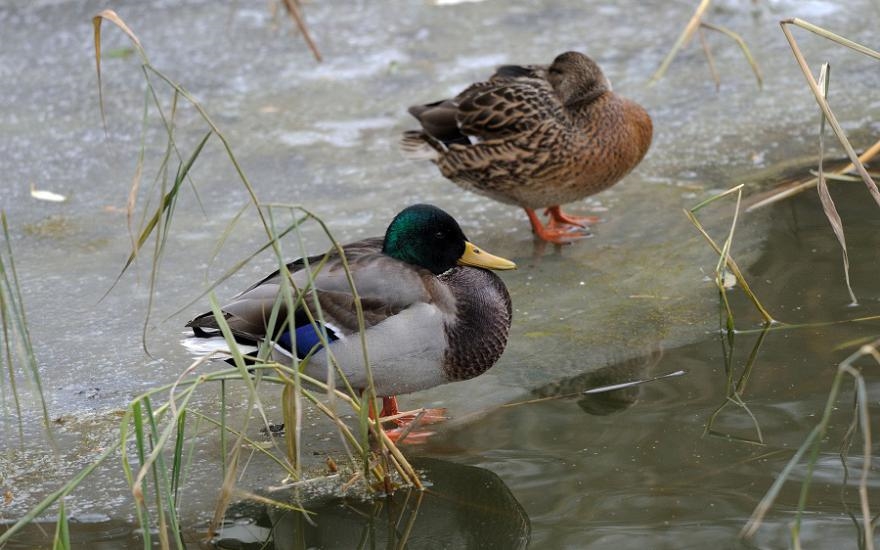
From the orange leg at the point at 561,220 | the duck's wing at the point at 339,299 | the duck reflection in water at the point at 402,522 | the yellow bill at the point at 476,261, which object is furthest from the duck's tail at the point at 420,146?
the duck reflection in water at the point at 402,522

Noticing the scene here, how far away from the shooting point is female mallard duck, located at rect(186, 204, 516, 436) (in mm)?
3494

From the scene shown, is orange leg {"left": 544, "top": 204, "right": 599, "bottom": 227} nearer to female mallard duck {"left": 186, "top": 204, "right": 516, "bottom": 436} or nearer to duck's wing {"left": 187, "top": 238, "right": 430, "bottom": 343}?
female mallard duck {"left": 186, "top": 204, "right": 516, "bottom": 436}

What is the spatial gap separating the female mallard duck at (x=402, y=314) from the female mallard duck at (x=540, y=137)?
3.94 ft

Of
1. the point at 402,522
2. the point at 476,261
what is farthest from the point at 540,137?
the point at 402,522

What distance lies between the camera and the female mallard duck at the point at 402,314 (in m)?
3.49

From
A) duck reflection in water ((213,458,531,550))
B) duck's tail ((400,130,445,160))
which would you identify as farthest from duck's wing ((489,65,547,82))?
duck reflection in water ((213,458,531,550))

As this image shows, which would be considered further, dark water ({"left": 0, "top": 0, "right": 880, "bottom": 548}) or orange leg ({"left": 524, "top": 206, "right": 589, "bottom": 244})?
orange leg ({"left": 524, "top": 206, "right": 589, "bottom": 244})

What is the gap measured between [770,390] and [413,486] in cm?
119

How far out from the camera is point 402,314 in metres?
3.50

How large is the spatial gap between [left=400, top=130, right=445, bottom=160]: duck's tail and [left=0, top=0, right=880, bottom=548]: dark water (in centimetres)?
32

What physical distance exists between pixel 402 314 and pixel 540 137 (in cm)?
163

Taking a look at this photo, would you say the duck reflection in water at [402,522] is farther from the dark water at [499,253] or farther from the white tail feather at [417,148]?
the white tail feather at [417,148]

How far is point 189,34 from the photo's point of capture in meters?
7.71

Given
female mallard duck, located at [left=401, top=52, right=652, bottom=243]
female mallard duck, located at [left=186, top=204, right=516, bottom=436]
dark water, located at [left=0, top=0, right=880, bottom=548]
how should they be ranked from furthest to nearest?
female mallard duck, located at [left=401, top=52, right=652, bottom=243] → female mallard duck, located at [left=186, top=204, right=516, bottom=436] → dark water, located at [left=0, top=0, right=880, bottom=548]
